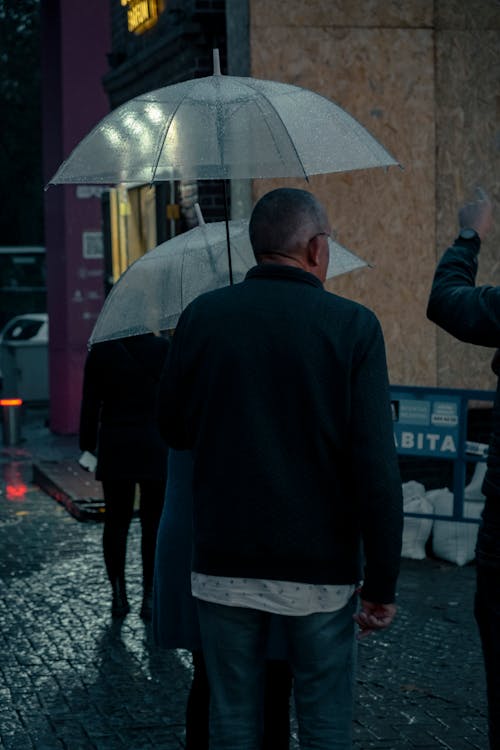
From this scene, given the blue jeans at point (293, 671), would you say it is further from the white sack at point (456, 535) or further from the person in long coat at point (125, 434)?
the white sack at point (456, 535)

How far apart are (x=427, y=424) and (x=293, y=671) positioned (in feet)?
18.7

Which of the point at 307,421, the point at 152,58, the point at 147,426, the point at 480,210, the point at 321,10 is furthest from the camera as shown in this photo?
the point at 152,58

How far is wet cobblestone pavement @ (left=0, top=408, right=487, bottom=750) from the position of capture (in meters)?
5.49

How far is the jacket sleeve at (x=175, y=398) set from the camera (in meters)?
3.55

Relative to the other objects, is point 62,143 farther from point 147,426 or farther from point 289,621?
point 289,621

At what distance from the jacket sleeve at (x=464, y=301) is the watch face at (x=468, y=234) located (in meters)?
0.01

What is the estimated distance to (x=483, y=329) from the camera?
3664mm

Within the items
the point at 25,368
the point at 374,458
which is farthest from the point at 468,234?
the point at 25,368

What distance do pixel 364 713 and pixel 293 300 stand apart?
9.38 ft

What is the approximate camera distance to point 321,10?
33.0 ft

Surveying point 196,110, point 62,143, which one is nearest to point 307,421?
point 196,110

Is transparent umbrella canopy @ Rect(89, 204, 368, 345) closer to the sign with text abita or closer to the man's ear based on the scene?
the man's ear

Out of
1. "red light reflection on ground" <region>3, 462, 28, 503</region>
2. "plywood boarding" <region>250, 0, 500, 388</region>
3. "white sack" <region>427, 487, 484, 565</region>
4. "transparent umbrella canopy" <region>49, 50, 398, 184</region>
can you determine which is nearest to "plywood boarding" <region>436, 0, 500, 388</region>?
"plywood boarding" <region>250, 0, 500, 388</region>

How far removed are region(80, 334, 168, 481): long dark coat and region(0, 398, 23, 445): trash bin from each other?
983 cm
